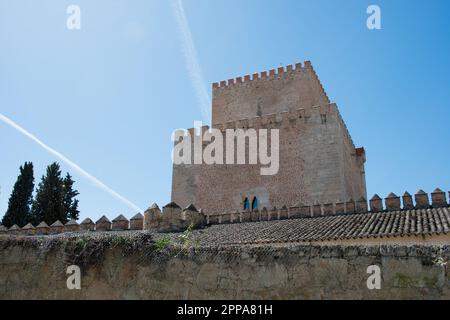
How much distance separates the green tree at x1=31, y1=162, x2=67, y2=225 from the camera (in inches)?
1043

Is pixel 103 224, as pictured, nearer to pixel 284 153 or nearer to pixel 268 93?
pixel 284 153

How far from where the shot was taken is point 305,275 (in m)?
3.94

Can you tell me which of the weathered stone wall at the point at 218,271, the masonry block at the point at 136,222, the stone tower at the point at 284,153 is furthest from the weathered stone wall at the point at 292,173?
the weathered stone wall at the point at 218,271

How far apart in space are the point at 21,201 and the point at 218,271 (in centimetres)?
2461

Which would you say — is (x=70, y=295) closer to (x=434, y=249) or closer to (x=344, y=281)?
(x=344, y=281)

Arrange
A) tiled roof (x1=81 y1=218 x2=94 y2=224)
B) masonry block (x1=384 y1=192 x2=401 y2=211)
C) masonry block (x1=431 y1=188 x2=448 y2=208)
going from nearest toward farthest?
masonry block (x1=431 y1=188 x2=448 y2=208) → masonry block (x1=384 y1=192 x2=401 y2=211) → tiled roof (x1=81 y1=218 x2=94 y2=224)

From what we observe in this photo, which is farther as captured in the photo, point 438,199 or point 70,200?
point 70,200

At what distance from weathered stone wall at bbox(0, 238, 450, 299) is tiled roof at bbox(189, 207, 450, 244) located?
7014 mm

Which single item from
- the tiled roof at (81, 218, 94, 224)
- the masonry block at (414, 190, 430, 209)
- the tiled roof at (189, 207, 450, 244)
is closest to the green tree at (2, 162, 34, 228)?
the tiled roof at (81, 218, 94, 224)

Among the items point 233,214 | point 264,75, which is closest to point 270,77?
point 264,75

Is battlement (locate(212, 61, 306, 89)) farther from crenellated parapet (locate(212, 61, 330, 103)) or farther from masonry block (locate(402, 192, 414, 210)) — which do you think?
masonry block (locate(402, 192, 414, 210))

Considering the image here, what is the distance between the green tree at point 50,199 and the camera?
87.0 ft

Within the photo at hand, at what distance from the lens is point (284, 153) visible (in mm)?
20828
